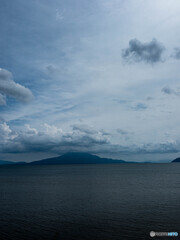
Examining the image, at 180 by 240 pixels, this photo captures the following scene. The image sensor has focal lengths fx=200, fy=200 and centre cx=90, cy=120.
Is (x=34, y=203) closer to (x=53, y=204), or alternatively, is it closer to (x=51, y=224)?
(x=53, y=204)

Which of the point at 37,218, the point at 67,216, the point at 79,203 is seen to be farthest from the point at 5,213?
the point at 79,203

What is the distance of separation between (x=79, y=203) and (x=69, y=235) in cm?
2449

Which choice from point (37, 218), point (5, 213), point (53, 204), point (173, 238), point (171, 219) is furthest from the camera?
point (53, 204)

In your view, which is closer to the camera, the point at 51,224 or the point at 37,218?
the point at 51,224

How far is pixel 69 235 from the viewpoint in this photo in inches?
1316

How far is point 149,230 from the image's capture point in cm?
3512

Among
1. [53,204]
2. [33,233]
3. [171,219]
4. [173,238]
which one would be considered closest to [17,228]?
[33,233]

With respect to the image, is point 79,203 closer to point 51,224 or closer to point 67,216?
point 67,216

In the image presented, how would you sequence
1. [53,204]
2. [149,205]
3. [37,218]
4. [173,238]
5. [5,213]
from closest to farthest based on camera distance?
[173,238], [37,218], [5,213], [149,205], [53,204]

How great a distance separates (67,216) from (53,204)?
44.1ft

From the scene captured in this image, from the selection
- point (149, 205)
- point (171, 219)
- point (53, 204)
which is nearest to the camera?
point (171, 219)

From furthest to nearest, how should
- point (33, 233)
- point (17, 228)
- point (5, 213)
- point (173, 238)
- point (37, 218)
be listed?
point (5, 213)
point (37, 218)
point (17, 228)
point (33, 233)
point (173, 238)

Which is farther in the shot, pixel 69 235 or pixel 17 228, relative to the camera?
pixel 17 228

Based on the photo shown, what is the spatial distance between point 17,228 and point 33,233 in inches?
183
